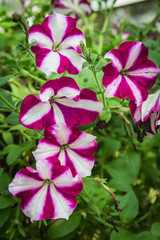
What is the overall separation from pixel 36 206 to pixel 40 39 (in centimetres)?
30

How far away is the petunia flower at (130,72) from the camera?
0.44 meters

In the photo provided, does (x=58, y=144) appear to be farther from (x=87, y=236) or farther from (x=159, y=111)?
(x=87, y=236)

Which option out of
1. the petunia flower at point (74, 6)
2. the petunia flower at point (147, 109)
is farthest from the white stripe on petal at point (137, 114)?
the petunia flower at point (74, 6)

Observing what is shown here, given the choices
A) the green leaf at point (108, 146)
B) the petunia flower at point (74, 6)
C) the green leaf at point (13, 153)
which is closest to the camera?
the green leaf at point (13, 153)

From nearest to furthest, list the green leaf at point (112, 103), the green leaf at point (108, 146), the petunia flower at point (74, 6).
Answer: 1. the green leaf at point (112, 103)
2. the green leaf at point (108, 146)
3. the petunia flower at point (74, 6)

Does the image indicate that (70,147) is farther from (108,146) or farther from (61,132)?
(108,146)

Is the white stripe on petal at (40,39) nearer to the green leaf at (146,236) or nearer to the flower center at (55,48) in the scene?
the flower center at (55,48)

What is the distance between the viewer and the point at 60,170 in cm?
41

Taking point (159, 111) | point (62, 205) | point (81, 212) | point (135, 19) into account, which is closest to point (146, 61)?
point (159, 111)

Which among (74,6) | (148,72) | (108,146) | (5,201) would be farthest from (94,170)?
(74,6)

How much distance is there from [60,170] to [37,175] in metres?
0.04

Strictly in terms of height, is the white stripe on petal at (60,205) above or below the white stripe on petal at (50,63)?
below

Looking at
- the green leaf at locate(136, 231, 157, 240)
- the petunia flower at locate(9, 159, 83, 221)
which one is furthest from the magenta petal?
the green leaf at locate(136, 231, 157, 240)

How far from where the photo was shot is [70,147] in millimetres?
453
